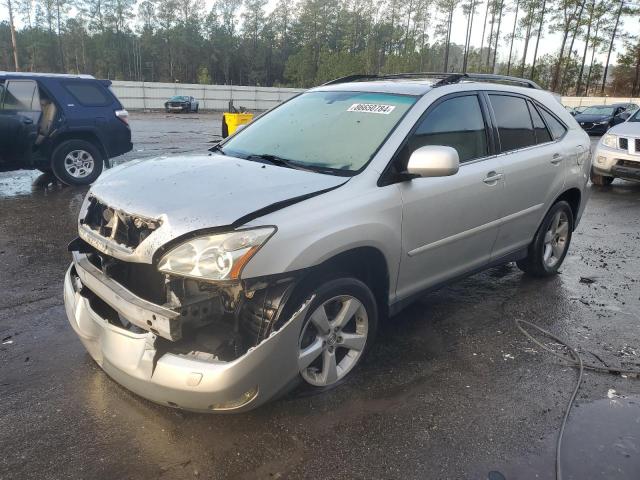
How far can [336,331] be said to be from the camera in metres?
2.97

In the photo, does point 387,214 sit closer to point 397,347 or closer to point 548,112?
point 397,347

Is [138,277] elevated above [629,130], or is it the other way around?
[629,130]

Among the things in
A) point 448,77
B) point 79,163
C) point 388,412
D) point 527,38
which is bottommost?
point 388,412

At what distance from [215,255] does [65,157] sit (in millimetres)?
7285

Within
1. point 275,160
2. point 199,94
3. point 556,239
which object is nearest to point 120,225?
point 275,160

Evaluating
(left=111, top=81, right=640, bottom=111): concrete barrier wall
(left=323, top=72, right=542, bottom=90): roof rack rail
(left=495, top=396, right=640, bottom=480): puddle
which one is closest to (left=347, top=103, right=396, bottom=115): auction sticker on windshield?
(left=323, top=72, right=542, bottom=90): roof rack rail

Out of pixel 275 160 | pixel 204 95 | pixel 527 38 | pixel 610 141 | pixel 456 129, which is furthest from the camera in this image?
pixel 527 38

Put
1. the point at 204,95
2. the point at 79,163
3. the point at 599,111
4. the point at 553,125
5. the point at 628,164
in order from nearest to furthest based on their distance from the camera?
the point at 553,125, the point at 79,163, the point at 628,164, the point at 599,111, the point at 204,95

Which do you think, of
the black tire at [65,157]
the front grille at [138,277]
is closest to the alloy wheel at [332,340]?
the front grille at [138,277]

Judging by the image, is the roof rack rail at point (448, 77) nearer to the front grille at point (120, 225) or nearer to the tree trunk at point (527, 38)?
the front grille at point (120, 225)

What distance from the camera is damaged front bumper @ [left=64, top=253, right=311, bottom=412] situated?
2387 millimetres

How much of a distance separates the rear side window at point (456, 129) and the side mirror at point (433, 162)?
216 mm

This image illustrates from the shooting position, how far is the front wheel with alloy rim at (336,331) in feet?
9.18

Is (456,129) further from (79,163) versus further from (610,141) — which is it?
(610,141)
